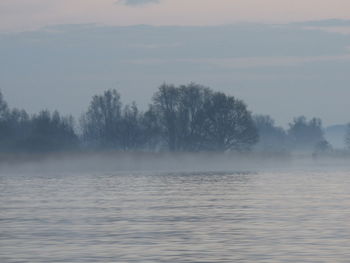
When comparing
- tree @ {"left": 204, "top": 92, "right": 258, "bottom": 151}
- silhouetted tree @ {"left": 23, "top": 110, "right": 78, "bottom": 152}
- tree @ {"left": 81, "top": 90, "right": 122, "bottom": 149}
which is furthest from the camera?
tree @ {"left": 81, "top": 90, "right": 122, "bottom": 149}

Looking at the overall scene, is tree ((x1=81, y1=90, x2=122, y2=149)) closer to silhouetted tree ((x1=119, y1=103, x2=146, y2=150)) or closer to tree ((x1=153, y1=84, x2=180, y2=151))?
silhouetted tree ((x1=119, y1=103, x2=146, y2=150))

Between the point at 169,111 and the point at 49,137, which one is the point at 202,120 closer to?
the point at 169,111

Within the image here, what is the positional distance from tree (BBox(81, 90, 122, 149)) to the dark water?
Result: 72720 millimetres

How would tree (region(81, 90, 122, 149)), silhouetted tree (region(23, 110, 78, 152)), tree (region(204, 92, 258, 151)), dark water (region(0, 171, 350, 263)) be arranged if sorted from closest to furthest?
dark water (region(0, 171, 350, 263)), silhouetted tree (region(23, 110, 78, 152)), tree (region(204, 92, 258, 151)), tree (region(81, 90, 122, 149))

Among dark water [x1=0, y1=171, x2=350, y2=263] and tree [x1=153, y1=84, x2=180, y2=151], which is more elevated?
tree [x1=153, y1=84, x2=180, y2=151]

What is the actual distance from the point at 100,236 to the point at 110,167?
2325 inches

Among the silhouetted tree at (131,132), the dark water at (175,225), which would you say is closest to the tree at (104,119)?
the silhouetted tree at (131,132)

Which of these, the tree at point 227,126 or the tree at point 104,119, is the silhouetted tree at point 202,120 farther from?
the tree at point 104,119

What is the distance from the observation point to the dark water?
20500 mm

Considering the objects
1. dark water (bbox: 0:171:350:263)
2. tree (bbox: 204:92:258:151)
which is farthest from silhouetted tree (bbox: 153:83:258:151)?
dark water (bbox: 0:171:350:263)

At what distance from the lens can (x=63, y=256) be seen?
796 inches

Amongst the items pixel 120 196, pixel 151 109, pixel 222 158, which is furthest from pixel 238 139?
pixel 120 196

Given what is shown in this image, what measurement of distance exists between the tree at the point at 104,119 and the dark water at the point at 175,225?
72.7m

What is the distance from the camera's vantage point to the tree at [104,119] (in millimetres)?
117000
